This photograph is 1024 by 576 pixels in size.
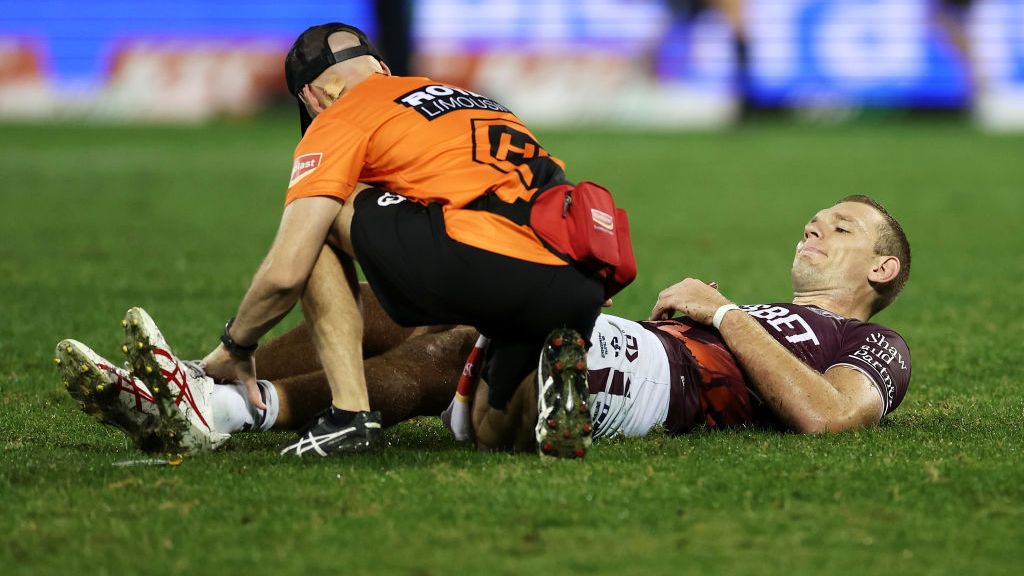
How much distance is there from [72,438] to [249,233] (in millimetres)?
7413

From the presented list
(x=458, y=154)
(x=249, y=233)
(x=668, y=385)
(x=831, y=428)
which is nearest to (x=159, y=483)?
(x=458, y=154)

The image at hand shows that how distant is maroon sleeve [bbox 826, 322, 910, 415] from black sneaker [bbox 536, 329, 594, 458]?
1.07m

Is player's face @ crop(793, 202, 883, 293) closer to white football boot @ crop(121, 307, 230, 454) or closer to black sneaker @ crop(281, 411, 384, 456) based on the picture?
black sneaker @ crop(281, 411, 384, 456)

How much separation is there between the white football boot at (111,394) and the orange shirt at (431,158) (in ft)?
2.70

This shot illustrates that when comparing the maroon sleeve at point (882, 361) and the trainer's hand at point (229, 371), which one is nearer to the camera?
the trainer's hand at point (229, 371)

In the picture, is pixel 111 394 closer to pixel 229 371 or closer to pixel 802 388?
pixel 229 371

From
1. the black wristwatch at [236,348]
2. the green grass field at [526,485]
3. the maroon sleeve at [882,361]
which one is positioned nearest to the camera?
the green grass field at [526,485]

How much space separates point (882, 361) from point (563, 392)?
48.6 inches

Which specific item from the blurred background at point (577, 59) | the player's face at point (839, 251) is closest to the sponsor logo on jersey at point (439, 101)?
the player's face at point (839, 251)

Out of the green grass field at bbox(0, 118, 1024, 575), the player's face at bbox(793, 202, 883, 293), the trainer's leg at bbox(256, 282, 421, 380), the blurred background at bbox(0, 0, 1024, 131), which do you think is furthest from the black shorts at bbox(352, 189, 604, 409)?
the blurred background at bbox(0, 0, 1024, 131)

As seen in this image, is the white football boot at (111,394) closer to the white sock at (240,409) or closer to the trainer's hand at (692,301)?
the white sock at (240,409)

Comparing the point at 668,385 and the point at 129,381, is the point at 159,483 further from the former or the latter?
the point at 668,385

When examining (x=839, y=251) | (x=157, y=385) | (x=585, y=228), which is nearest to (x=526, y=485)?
(x=585, y=228)

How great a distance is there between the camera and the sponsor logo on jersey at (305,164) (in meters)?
4.52
